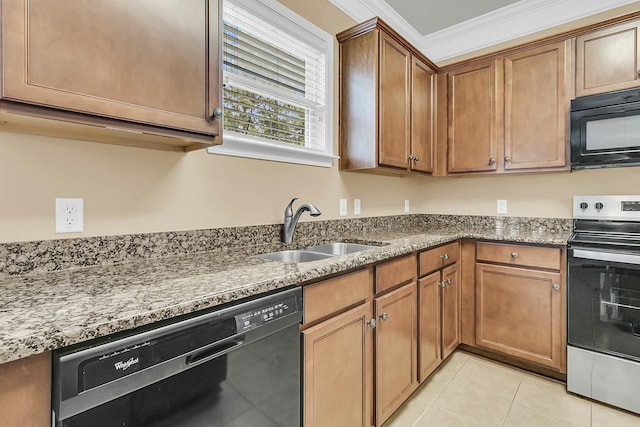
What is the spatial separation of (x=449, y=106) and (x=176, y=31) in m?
2.39

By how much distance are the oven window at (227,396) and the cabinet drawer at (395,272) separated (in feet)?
1.91

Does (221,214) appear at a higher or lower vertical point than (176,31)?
lower

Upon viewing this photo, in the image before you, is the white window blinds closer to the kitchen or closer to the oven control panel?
the kitchen

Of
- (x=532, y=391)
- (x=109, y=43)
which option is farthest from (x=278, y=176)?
(x=532, y=391)

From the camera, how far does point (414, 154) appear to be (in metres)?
2.55

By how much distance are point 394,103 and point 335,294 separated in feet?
5.12

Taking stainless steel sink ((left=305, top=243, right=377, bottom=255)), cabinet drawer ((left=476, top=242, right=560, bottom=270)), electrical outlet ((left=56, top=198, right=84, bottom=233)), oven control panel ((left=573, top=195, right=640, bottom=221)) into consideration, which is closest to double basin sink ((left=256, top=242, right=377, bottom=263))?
stainless steel sink ((left=305, top=243, right=377, bottom=255))

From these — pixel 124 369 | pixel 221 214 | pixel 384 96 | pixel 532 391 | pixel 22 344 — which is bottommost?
pixel 532 391

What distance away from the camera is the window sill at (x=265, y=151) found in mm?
1653

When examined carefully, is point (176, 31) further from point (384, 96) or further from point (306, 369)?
point (384, 96)

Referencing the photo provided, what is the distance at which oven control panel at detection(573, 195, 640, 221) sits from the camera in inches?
87.0

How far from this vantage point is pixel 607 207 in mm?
2305

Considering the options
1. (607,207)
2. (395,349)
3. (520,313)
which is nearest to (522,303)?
(520,313)

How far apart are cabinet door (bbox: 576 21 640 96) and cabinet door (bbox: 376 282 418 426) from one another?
6.11ft
